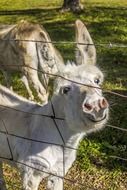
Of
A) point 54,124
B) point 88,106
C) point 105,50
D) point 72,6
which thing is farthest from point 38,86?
point 72,6

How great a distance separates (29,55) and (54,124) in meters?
3.93

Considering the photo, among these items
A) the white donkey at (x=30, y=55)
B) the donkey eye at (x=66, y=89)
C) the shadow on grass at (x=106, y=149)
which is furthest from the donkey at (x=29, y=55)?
the donkey eye at (x=66, y=89)

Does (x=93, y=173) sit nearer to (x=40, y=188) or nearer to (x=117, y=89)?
(x=40, y=188)

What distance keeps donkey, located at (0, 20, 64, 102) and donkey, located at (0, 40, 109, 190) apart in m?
3.03

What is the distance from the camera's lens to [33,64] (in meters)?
8.31

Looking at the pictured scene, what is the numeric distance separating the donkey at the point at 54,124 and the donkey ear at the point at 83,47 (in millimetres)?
33

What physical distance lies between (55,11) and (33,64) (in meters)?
7.60

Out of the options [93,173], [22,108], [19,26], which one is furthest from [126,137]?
[19,26]

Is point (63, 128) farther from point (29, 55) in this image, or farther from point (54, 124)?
point (29, 55)

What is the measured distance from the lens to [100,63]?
10.1m

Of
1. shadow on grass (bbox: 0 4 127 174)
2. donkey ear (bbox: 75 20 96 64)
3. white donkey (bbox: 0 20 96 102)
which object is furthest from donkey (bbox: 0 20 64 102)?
donkey ear (bbox: 75 20 96 64)

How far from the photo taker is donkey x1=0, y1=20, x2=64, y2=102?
8.17 m

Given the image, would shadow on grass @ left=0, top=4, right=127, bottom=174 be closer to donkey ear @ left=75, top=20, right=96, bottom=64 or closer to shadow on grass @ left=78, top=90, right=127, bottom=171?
shadow on grass @ left=78, top=90, right=127, bottom=171

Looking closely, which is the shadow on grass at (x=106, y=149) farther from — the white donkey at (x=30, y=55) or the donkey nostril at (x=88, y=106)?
the donkey nostril at (x=88, y=106)
